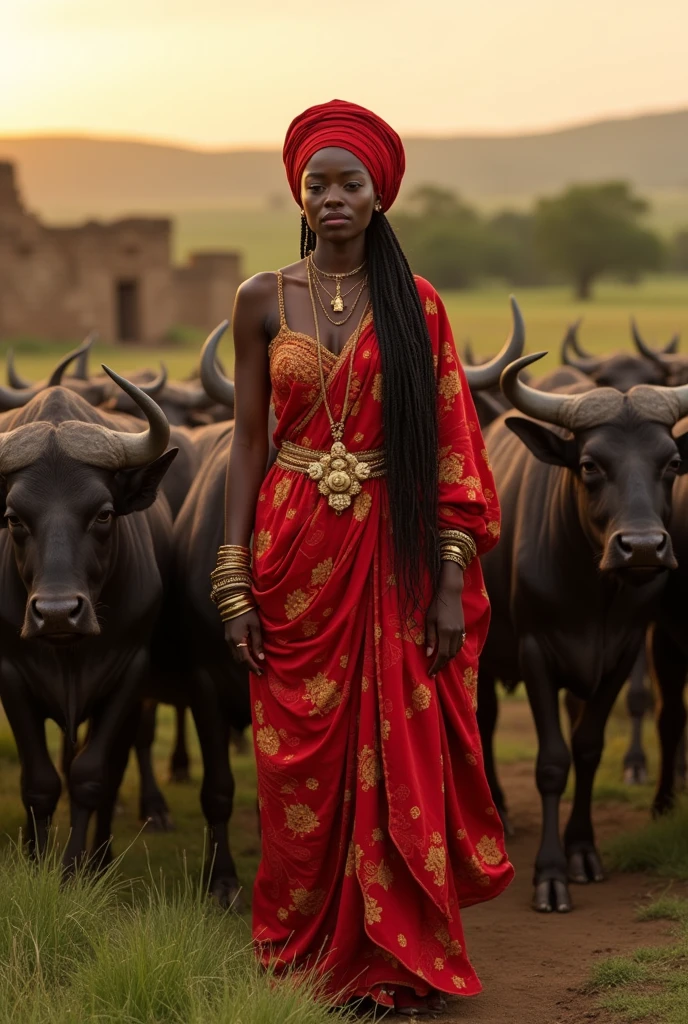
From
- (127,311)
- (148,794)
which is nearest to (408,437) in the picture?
(148,794)

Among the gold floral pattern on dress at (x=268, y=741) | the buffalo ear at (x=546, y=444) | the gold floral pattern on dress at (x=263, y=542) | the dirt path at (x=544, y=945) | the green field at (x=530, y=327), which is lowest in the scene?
the dirt path at (x=544, y=945)

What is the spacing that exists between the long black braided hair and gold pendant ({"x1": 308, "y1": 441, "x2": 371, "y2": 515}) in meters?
0.09

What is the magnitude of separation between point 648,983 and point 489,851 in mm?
665

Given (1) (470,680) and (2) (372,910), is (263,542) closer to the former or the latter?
(1) (470,680)

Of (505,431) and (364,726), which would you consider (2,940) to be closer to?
(364,726)

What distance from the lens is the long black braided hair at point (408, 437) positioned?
14.4 feet

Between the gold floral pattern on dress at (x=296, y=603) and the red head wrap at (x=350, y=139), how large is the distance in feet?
3.81

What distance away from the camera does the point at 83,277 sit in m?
42.9

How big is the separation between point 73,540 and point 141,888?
1545 mm

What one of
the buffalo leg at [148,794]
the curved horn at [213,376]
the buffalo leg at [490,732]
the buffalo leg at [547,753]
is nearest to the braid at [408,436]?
the buffalo leg at [547,753]

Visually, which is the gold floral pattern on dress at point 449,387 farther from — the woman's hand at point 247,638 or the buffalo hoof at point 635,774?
the buffalo hoof at point 635,774

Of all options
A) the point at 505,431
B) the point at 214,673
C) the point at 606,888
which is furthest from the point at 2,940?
the point at 505,431

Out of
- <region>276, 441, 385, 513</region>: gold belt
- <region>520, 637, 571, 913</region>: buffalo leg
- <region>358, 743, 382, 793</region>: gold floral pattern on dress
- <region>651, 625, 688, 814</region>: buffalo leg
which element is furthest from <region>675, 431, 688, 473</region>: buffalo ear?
<region>358, 743, 382, 793</region>: gold floral pattern on dress

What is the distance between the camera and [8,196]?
42.4m
